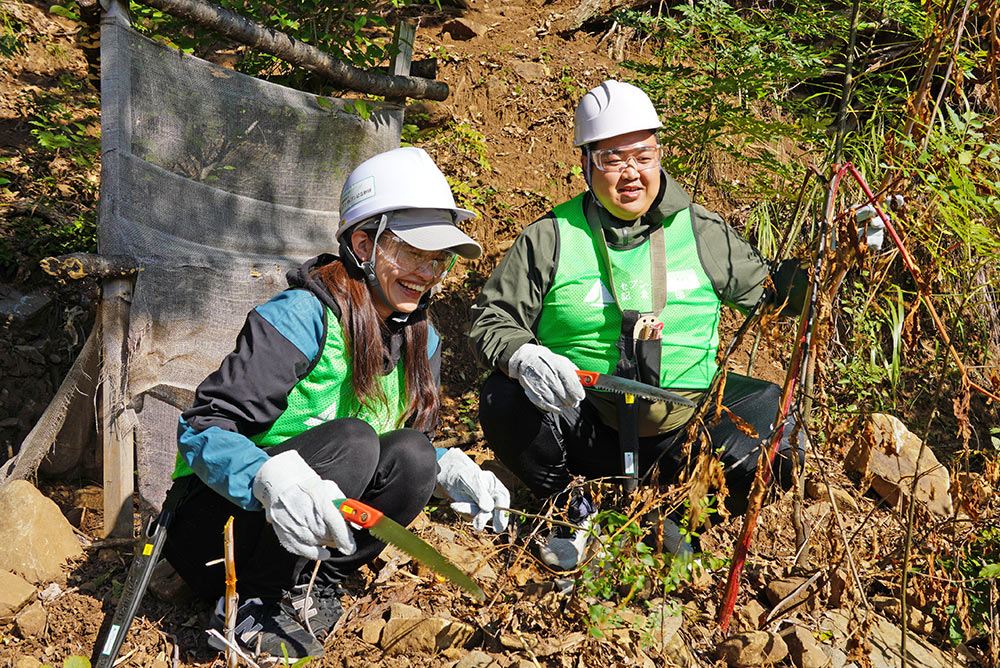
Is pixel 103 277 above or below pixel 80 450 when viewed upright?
above

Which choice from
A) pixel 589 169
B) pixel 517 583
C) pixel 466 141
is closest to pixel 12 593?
pixel 517 583

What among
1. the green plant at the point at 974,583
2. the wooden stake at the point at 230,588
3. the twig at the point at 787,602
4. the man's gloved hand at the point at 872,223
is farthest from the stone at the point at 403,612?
the man's gloved hand at the point at 872,223

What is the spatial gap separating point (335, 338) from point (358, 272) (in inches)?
8.7

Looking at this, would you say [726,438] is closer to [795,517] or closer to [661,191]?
[795,517]

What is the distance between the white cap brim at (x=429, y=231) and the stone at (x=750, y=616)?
1.47m

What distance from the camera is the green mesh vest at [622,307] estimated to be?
3.05 m

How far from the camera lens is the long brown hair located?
2.43 m

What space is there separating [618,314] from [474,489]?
0.89 meters

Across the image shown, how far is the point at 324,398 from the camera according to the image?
2.51 meters

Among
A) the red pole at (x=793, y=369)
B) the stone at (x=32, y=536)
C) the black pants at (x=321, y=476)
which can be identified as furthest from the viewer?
the stone at (x=32, y=536)

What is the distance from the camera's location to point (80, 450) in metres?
3.32

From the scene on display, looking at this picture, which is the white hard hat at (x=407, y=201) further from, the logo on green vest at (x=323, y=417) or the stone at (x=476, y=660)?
the stone at (x=476, y=660)

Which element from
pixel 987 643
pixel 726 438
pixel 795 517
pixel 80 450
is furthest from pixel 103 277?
pixel 987 643

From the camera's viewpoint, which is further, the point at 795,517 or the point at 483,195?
the point at 483,195
